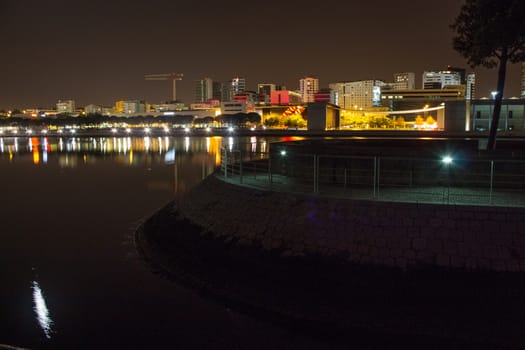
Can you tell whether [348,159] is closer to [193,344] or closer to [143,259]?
[143,259]

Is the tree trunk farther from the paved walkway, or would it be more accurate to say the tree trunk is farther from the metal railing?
the paved walkway

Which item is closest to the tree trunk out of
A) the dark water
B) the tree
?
the tree

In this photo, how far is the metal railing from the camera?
12805mm

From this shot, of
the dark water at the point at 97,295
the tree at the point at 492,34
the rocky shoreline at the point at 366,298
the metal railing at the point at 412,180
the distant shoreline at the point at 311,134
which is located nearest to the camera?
the rocky shoreline at the point at 366,298

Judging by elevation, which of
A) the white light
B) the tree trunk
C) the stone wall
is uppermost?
the tree trunk

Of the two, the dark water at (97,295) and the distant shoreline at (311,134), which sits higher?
the distant shoreline at (311,134)

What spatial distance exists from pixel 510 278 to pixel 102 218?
1745 centimetres

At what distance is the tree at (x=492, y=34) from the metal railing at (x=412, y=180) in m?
4.14

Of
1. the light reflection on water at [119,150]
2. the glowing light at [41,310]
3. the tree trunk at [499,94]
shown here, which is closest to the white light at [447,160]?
the tree trunk at [499,94]

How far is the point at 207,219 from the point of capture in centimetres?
1515

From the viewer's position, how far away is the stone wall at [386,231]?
10.4m

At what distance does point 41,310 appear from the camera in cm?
1173

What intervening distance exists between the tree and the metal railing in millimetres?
4137

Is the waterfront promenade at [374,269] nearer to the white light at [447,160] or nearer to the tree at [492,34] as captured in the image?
the white light at [447,160]
